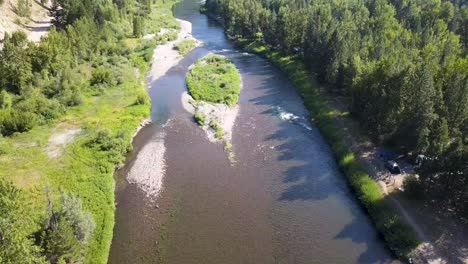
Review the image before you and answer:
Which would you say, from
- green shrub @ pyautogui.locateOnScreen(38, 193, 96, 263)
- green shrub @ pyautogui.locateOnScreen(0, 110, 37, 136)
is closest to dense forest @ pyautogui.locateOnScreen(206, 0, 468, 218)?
green shrub @ pyautogui.locateOnScreen(38, 193, 96, 263)

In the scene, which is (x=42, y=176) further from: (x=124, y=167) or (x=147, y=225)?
(x=147, y=225)

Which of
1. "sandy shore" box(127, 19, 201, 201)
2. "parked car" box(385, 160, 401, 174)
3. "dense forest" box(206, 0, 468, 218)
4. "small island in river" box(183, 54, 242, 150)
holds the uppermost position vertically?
"dense forest" box(206, 0, 468, 218)

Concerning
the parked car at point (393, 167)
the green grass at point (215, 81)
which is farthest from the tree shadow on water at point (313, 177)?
the parked car at point (393, 167)

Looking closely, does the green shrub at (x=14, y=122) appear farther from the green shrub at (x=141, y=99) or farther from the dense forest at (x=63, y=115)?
the green shrub at (x=141, y=99)

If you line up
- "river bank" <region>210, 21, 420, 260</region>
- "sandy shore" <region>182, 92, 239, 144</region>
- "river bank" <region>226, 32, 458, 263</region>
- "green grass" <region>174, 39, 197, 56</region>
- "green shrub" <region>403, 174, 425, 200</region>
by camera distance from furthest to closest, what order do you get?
"green grass" <region>174, 39, 197, 56</region> → "sandy shore" <region>182, 92, 239, 144</region> → "green shrub" <region>403, 174, 425, 200</region> → "river bank" <region>210, 21, 420, 260</region> → "river bank" <region>226, 32, 458, 263</region>

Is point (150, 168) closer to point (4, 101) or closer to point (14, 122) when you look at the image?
point (14, 122)

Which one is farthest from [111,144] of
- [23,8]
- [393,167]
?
[23,8]

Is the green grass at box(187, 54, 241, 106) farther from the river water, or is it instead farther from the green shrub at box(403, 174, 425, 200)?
the green shrub at box(403, 174, 425, 200)
